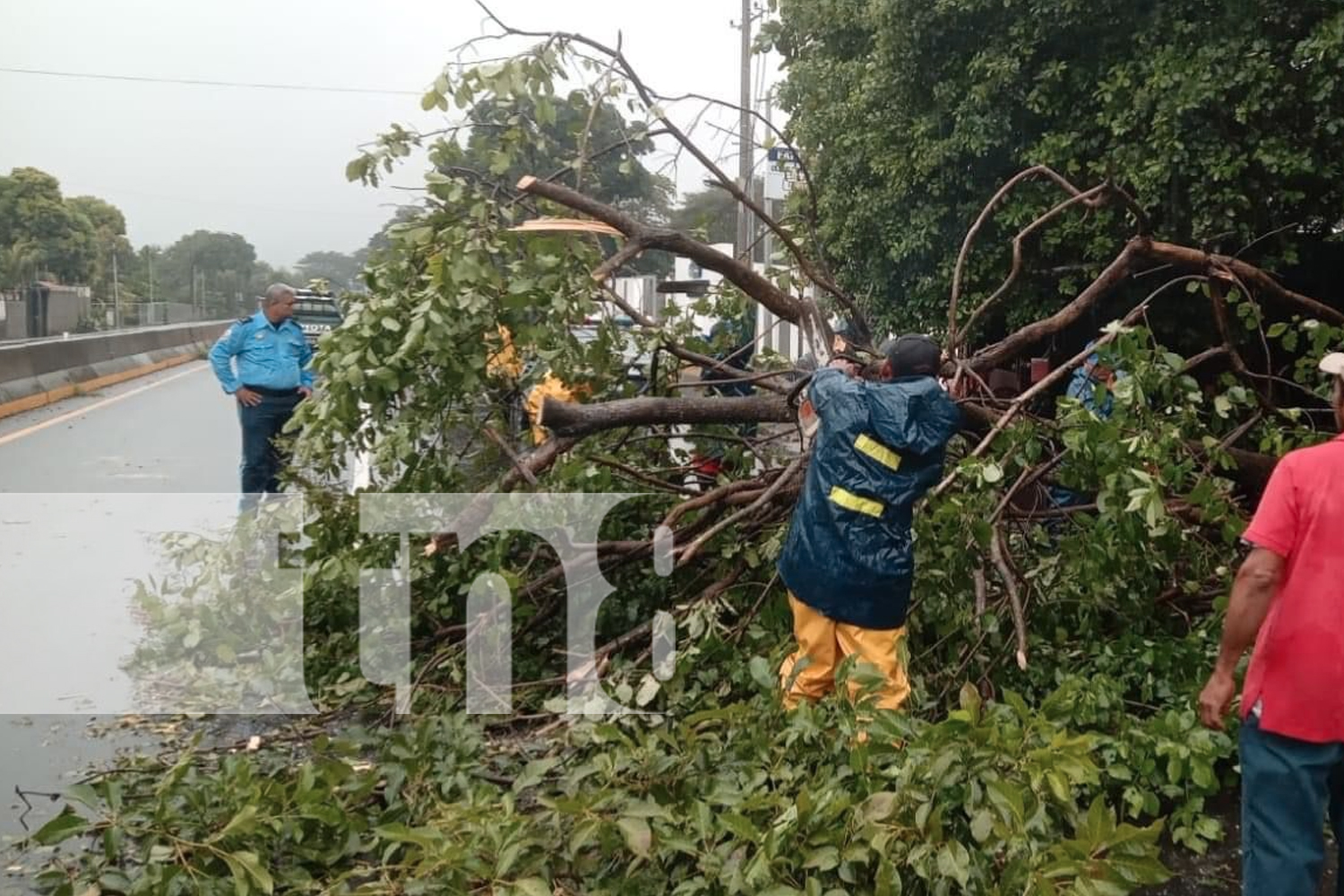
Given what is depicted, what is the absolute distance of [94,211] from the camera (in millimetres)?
37688

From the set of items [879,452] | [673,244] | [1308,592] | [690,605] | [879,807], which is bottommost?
[879,807]

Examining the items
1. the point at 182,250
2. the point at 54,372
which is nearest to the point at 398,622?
the point at 54,372

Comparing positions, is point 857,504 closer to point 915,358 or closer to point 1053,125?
point 915,358

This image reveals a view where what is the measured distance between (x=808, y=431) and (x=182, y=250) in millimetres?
34231

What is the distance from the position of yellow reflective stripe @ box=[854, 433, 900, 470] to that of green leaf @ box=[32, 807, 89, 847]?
2.44 meters

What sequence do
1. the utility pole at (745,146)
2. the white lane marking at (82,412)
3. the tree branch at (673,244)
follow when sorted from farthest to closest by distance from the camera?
the white lane marking at (82,412), the utility pole at (745,146), the tree branch at (673,244)

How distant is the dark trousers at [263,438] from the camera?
6684 mm

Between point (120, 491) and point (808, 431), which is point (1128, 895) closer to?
point (808, 431)

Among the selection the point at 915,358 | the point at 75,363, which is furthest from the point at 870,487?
the point at 75,363

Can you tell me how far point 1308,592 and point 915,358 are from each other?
4.59ft

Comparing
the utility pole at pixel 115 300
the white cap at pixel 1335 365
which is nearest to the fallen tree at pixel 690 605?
the white cap at pixel 1335 365

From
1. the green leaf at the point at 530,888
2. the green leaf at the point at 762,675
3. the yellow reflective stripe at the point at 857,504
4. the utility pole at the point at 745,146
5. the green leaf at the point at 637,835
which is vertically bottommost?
the green leaf at the point at 530,888

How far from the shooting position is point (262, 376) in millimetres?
6629

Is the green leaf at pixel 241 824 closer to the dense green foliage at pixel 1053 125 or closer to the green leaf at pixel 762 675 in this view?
the green leaf at pixel 762 675
